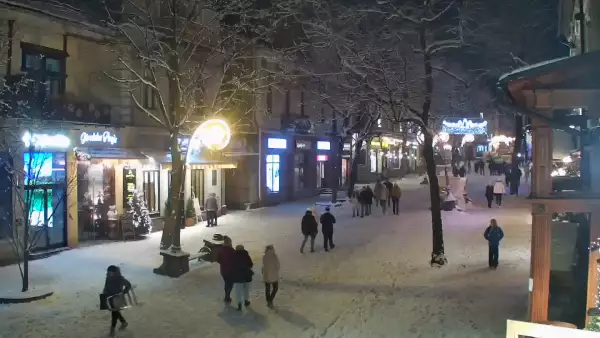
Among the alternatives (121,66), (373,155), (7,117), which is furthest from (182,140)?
(373,155)

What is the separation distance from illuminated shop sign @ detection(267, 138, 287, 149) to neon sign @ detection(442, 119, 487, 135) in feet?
36.2

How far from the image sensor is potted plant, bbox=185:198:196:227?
2441 centimetres

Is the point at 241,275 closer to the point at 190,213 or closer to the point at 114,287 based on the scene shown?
the point at 114,287

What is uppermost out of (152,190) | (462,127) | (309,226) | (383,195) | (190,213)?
(462,127)

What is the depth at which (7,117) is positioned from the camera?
15820 mm

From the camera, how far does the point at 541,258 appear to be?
824 centimetres

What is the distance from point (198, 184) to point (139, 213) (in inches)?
230

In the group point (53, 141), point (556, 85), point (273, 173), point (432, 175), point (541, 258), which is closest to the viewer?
point (556, 85)

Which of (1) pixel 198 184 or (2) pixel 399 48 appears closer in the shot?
(2) pixel 399 48

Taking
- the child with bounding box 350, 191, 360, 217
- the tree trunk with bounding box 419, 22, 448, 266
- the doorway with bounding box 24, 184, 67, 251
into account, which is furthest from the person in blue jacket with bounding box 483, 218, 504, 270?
the doorway with bounding box 24, 184, 67, 251

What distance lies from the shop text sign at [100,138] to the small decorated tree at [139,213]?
2.22 meters

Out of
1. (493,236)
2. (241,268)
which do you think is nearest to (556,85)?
(241,268)

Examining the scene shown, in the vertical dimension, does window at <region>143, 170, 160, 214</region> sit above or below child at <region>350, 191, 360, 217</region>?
above

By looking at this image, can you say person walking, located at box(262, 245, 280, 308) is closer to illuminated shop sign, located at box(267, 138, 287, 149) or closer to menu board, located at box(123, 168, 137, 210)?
menu board, located at box(123, 168, 137, 210)
